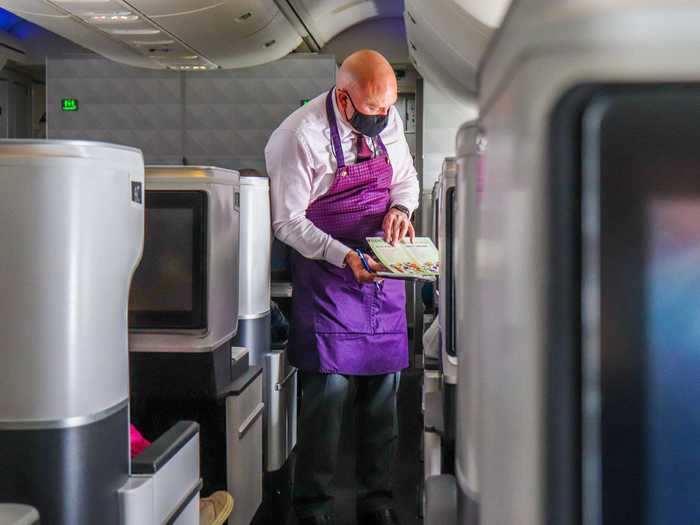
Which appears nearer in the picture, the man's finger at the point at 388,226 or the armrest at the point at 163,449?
the armrest at the point at 163,449

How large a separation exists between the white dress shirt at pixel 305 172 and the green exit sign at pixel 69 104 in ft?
20.0

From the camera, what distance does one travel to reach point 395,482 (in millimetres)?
3736

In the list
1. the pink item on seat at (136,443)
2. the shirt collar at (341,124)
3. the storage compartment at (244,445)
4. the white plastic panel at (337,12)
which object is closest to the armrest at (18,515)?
the pink item on seat at (136,443)

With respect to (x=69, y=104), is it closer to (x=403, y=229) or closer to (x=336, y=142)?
(x=336, y=142)

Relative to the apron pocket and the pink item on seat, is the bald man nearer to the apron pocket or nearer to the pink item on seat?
the apron pocket

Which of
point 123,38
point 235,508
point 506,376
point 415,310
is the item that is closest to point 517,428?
point 506,376

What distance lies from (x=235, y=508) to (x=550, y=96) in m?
2.47

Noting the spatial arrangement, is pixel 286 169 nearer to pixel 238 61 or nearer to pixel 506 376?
pixel 506 376

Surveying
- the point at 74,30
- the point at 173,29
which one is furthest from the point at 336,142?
the point at 74,30

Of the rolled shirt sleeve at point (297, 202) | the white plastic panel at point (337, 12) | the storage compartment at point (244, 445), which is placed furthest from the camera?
the white plastic panel at point (337, 12)

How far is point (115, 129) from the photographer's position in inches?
331

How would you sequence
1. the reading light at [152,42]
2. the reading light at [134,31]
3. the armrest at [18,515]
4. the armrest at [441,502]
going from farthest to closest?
1. the reading light at [152,42]
2. the reading light at [134,31]
3. the armrest at [18,515]
4. the armrest at [441,502]

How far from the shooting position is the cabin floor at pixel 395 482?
325 centimetres

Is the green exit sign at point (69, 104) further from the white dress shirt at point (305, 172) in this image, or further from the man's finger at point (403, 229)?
the man's finger at point (403, 229)
